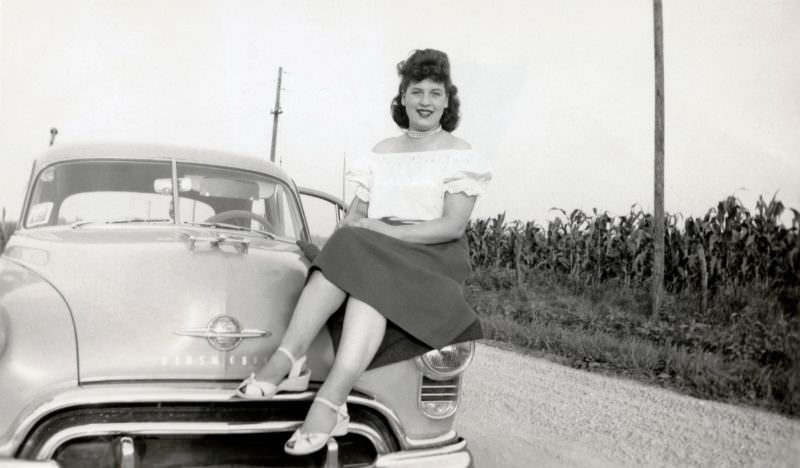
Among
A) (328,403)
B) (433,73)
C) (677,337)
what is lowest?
(677,337)

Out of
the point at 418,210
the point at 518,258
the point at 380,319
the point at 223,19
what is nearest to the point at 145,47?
the point at 223,19

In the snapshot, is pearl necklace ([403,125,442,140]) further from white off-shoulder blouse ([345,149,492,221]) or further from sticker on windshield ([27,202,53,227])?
sticker on windshield ([27,202,53,227])

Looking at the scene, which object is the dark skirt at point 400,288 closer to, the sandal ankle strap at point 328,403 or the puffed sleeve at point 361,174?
the sandal ankle strap at point 328,403

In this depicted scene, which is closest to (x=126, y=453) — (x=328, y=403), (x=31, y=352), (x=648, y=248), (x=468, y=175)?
(x=31, y=352)

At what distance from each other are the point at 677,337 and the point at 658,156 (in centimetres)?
246

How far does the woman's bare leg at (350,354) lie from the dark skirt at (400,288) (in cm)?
4

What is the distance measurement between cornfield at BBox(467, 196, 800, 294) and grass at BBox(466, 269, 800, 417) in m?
0.51

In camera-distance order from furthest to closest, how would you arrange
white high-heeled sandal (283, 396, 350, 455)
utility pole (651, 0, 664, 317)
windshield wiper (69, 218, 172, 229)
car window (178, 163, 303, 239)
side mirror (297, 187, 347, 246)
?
utility pole (651, 0, 664, 317) < side mirror (297, 187, 347, 246) < car window (178, 163, 303, 239) < windshield wiper (69, 218, 172, 229) < white high-heeled sandal (283, 396, 350, 455)

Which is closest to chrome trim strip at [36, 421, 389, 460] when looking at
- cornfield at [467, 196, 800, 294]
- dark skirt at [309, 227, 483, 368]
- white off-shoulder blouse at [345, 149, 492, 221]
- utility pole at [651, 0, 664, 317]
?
dark skirt at [309, 227, 483, 368]

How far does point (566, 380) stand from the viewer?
19.9 feet

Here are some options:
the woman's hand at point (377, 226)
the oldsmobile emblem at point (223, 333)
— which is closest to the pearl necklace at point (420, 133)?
the woman's hand at point (377, 226)

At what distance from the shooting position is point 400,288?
2.06 meters

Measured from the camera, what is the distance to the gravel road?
3.54m

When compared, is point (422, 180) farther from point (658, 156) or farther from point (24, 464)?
point (658, 156)
